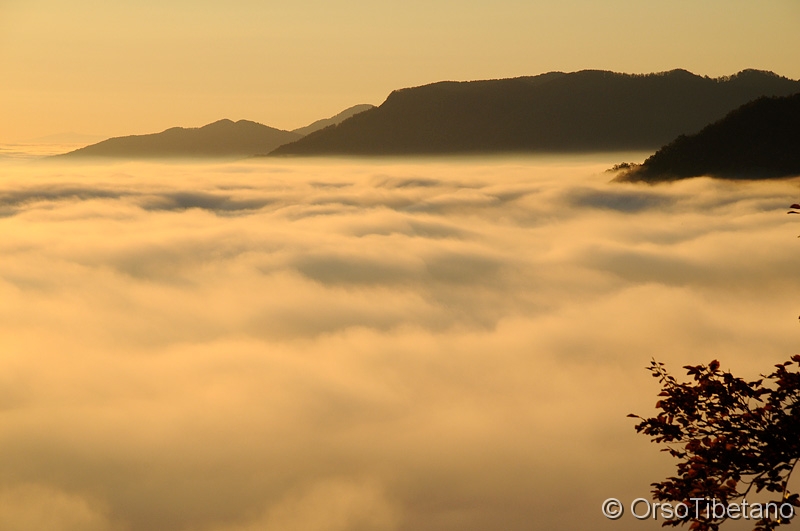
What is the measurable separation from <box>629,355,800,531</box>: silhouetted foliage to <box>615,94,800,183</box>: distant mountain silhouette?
15570 cm

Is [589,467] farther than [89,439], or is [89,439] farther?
[89,439]

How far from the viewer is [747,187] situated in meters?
182

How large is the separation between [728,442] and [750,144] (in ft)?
535

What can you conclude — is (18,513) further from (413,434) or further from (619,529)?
(619,529)

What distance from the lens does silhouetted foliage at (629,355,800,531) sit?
1034cm

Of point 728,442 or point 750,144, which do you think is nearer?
point 728,442

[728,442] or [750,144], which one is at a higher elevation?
[750,144]

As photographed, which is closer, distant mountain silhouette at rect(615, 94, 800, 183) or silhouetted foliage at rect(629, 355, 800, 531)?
silhouetted foliage at rect(629, 355, 800, 531)

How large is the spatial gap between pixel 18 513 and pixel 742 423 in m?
195

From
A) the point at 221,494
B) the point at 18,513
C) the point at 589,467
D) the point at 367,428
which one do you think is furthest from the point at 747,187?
the point at 18,513

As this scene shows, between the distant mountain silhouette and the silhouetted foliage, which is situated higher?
the distant mountain silhouette

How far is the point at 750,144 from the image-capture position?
156 meters

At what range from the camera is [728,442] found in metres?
10.6

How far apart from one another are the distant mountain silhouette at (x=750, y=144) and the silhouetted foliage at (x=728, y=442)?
511ft
